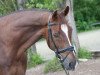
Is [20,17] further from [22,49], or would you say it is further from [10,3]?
[10,3]

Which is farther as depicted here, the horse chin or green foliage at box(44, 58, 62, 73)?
green foliage at box(44, 58, 62, 73)

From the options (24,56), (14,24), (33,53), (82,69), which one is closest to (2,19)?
(14,24)

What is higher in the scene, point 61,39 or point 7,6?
point 61,39

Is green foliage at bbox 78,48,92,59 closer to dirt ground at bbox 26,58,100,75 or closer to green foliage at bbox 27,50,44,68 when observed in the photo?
dirt ground at bbox 26,58,100,75

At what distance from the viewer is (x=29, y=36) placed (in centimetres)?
518

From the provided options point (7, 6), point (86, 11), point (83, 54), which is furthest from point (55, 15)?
point (86, 11)

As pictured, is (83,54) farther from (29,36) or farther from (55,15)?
(55,15)

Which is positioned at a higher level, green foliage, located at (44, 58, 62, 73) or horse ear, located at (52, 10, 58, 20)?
horse ear, located at (52, 10, 58, 20)

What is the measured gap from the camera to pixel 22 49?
5293 mm

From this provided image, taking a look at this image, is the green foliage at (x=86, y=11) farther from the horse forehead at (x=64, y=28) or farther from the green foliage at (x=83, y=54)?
the horse forehead at (x=64, y=28)

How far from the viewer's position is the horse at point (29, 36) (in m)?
4.87

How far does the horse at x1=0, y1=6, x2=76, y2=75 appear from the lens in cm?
487

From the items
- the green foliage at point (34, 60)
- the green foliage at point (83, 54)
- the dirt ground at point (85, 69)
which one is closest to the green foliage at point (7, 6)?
the green foliage at point (34, 60)

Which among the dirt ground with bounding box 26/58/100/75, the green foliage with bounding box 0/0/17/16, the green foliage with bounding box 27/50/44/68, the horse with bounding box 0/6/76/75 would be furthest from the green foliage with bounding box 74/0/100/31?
the horse with bounding box 0/6/76/75
